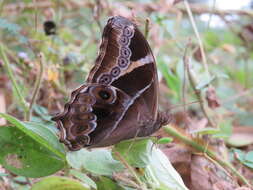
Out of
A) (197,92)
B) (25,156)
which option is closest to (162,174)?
(25,156)

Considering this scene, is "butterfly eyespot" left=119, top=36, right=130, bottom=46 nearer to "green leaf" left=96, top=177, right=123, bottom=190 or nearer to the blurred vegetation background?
the blurred vegetation background

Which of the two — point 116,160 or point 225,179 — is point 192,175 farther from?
point 116,160

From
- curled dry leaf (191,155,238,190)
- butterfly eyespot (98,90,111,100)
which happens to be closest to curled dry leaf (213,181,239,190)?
curled dry leaf (191,155,238,190)

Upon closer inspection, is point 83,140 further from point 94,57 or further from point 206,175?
point 94,57

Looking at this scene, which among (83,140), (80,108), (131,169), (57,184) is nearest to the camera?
(57,184)

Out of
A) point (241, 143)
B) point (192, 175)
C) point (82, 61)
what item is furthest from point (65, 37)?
point (192, 175)

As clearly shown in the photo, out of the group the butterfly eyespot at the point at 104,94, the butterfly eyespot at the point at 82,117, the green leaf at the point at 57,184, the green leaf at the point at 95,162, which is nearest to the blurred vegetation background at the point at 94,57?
the butterfly eyespot at the point at 82,117
